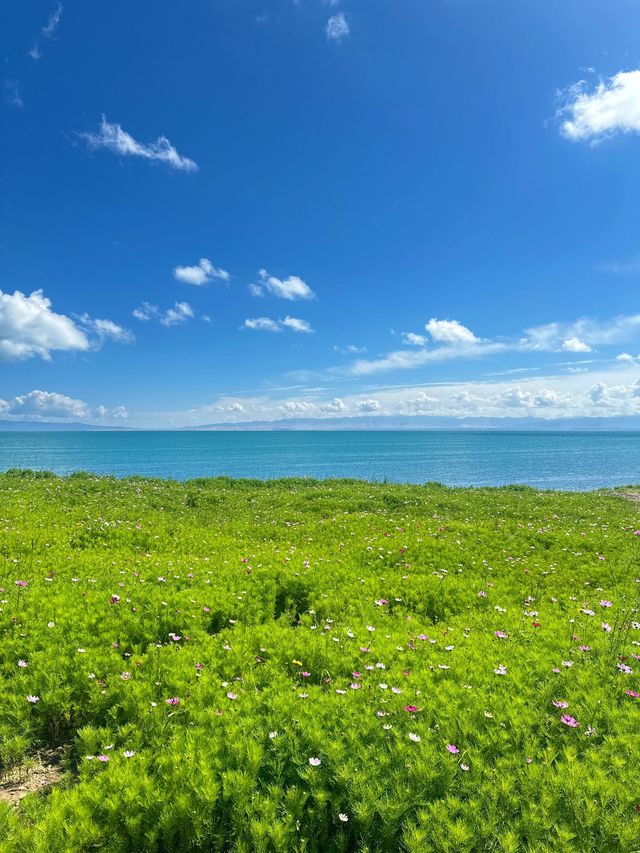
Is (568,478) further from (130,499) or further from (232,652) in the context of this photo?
(232,652)

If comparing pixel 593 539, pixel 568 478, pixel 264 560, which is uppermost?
pixel 264 560

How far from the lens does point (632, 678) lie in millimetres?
6289

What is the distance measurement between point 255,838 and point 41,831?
6.18 ft

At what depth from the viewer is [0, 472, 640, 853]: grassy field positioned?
12.9 ft

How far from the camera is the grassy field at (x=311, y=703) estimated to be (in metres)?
3.94

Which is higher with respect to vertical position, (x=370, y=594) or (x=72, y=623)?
(x=72, y=623)

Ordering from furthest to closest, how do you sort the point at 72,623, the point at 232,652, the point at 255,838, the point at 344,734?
the point at 72,623 < the point at 232,652 < the point at 344,734 < the point at 255,838

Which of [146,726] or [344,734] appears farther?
[146,726]

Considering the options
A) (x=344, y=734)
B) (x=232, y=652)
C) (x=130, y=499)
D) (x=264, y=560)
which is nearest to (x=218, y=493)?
(x=130, y=499)

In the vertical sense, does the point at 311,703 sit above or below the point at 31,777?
above

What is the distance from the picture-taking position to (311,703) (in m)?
5.57

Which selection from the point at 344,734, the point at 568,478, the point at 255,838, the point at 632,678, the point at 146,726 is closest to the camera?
the point at 255,838

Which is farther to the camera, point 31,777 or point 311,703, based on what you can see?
point 311,703

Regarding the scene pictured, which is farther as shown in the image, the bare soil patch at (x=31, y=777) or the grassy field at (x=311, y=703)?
the bare soil patch at (x=31, y=777)
